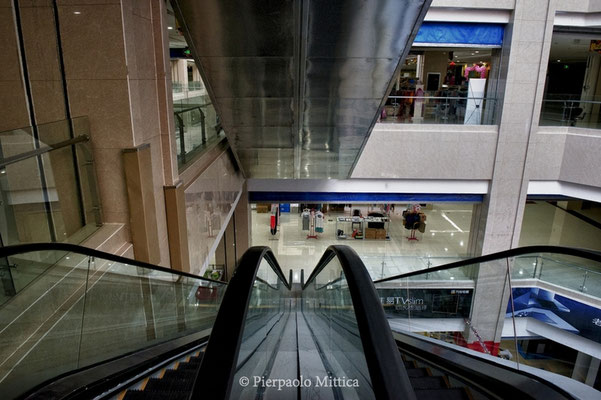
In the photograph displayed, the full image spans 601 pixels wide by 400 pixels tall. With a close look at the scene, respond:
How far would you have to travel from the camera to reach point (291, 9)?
3.77 m

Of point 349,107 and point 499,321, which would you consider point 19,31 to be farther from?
point 499,321

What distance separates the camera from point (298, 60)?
462cm

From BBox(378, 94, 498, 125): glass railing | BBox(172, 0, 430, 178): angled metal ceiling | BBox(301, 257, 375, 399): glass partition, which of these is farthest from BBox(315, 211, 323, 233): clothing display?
BBox(301, 257, 375, 399): glass partition

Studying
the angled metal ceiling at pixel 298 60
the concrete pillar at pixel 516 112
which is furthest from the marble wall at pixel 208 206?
the concrete pillar at pixel 516 112

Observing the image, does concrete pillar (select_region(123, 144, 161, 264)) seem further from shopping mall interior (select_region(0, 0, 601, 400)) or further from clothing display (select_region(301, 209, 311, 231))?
clothing display (select_region(301, 209, 311, 231))

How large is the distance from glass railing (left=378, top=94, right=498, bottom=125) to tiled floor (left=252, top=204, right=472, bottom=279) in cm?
380

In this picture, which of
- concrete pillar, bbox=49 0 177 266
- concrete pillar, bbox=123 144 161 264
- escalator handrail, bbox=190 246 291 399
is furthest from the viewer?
concrete pillar, bbox=123 144 161 264

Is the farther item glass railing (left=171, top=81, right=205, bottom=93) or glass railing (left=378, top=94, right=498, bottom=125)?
glass railing (left=378, top=94, right=498, bottom=125)

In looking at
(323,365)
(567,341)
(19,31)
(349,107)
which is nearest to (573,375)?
(567,341)

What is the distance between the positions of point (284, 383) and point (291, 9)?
122 inches

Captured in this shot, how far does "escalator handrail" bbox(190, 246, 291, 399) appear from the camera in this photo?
131cm

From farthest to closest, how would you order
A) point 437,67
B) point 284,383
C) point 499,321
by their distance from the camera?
point 437,67 → point 499,321 → point 284,383

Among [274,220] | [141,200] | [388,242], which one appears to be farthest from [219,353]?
[274,220]

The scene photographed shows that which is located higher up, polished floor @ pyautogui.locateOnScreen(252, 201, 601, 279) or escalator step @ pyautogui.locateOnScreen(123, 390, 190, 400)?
escalator step @ pyautogui.locateOnScreen(123, 390, 190, 400)
